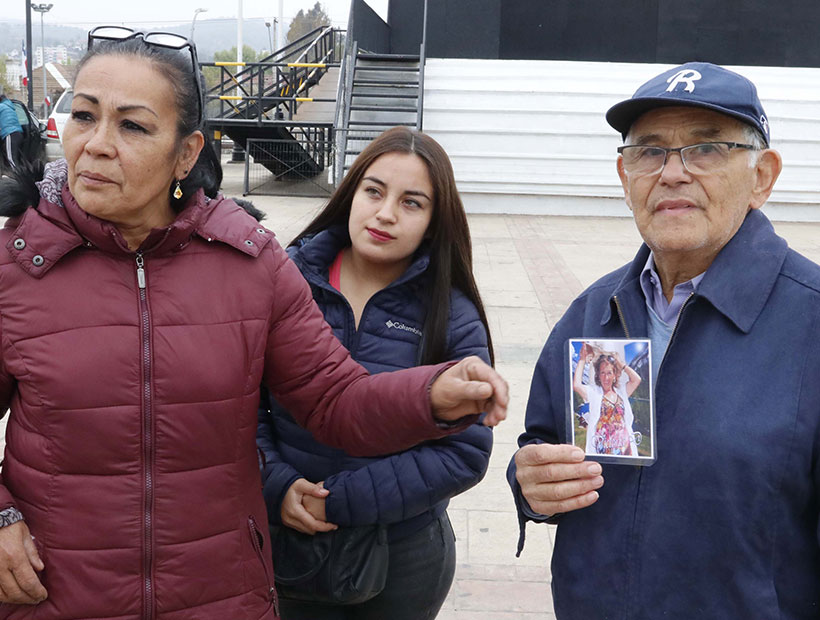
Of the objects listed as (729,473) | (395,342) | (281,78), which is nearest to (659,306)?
(729,473)

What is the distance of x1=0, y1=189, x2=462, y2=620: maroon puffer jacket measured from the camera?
1854 millimetres

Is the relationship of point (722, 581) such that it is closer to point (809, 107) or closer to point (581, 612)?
point (581, 612)

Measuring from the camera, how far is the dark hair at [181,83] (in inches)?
75.9

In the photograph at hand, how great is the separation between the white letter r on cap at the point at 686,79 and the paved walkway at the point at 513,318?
8.22ft

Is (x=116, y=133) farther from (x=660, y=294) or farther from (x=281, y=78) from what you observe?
(x=281, y=78)

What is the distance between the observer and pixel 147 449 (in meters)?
1.88

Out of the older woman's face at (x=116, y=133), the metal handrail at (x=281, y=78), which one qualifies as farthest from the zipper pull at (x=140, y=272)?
the metal handrail at (x=281, y=78)

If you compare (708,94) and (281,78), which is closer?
(708,94)

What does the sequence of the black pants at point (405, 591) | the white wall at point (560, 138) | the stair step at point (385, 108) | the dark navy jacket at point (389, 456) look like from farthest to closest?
the stair step at point (385, 108), the white wall at point (560, 138), the black pants at point (405, 591), the dark navy jacket at point (389, 456)

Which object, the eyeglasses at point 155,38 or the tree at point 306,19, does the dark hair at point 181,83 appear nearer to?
the eyeglasses at point 155,38

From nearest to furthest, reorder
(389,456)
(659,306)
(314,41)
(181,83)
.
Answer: (181,83), (659,306), (389,456), (314,41)

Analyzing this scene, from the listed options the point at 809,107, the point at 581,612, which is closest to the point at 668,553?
the point at 581,612

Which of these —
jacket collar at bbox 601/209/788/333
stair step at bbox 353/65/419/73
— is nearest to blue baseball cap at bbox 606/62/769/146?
jacket collar at bbox 601/209/788/333

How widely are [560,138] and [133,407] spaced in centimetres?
1484
